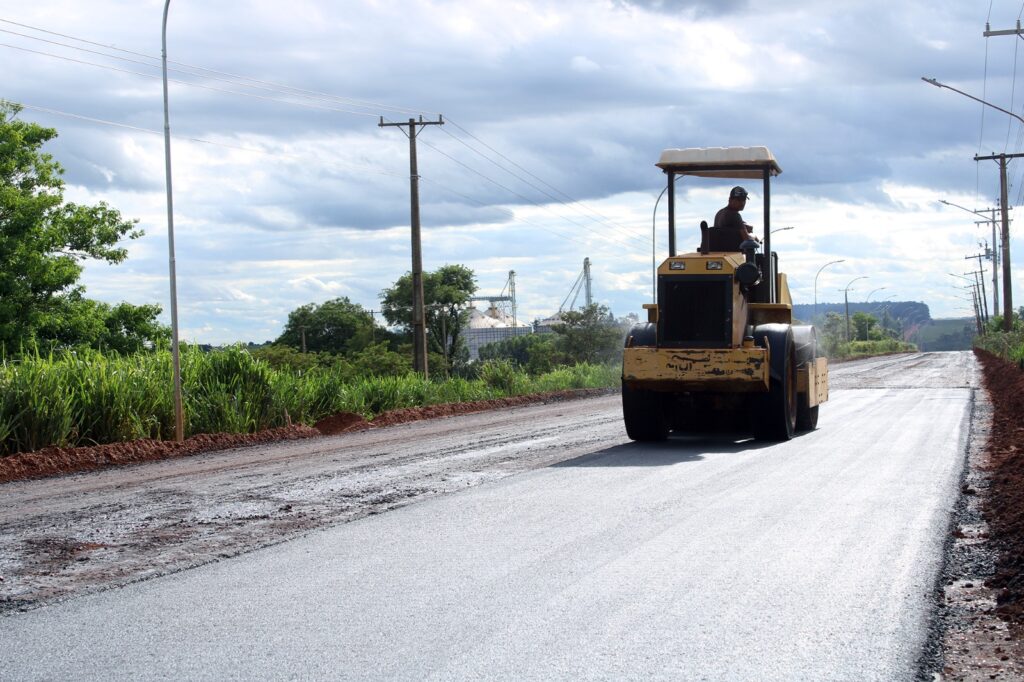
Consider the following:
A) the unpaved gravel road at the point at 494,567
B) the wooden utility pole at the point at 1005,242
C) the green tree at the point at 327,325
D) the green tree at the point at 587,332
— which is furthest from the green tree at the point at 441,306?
the unpaved gravel road at the point at 494,567

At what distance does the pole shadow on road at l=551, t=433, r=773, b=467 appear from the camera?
13.4 meters

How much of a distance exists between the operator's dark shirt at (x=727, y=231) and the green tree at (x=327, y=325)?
263ft

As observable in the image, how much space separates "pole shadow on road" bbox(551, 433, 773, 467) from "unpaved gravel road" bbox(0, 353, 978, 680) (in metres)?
0.14

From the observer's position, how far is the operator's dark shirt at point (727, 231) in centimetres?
1611

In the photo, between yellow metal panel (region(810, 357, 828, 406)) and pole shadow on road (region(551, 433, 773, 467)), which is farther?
yellow metal panel (region(810, 357, 828, 406))

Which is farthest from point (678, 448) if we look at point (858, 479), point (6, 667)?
point (6, 667)

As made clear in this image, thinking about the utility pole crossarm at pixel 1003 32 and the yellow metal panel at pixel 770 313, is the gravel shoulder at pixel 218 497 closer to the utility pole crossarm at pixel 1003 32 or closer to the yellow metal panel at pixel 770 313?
the yellow metal panel at pixel 770 313

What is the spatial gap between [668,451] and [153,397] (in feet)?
27.1

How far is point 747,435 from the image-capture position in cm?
1662

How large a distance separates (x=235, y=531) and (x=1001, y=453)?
9.67 meters

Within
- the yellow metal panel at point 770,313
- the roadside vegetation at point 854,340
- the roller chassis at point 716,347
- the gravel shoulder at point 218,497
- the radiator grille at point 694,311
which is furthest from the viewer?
the roadside vegetation at point 854,340

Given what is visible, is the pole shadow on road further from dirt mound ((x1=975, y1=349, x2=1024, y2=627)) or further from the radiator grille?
dirt mound ((x1=975, y1=349, x2=1024, y2=627))

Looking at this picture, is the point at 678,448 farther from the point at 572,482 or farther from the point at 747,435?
the point at 572,482

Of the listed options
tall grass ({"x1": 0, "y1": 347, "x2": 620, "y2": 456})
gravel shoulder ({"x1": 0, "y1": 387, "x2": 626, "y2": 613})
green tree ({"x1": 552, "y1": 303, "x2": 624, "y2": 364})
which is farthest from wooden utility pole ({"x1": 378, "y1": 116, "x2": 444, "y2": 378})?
green tree ({"x1": 552, "y1": 303, "x2": 624, "y2": 364})
